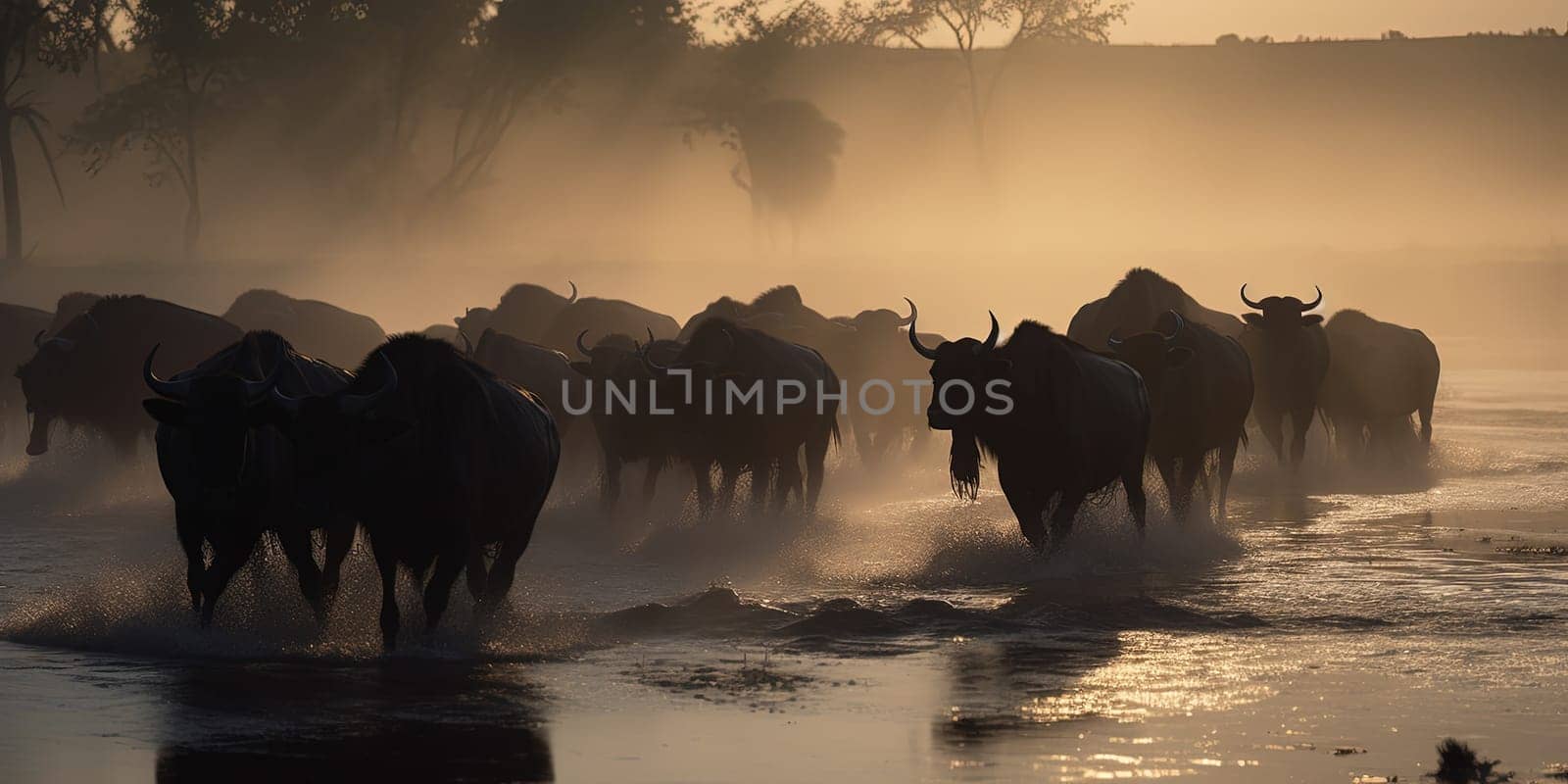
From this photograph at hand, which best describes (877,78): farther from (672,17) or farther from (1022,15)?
(672,17)

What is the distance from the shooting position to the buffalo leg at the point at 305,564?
1207cm

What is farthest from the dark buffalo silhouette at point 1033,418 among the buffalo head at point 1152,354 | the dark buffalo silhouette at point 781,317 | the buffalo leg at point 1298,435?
the dark buffalo silhouette at point 781,317

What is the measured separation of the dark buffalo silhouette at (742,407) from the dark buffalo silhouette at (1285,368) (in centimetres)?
560

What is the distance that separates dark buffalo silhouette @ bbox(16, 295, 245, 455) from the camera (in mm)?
21453

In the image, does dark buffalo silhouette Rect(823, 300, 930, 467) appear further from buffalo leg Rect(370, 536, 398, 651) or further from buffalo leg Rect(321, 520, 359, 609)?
buffalo leg Rect(370, 536, 398, 651)

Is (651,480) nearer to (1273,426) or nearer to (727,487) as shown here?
(727,487)

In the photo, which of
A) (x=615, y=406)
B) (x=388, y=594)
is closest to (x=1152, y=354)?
(x=615, y=406)

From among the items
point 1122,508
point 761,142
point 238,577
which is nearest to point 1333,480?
point 1122,508

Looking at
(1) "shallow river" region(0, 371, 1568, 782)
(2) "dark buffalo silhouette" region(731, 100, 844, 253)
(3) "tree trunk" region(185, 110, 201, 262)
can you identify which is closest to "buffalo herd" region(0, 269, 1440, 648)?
(1) "shallow river" region(0, 371, 1568, 782)

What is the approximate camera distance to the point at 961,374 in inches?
582

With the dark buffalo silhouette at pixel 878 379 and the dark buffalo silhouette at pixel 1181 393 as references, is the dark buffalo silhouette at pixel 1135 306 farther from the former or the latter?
the dark buffalo silhouette at pixel 878 379

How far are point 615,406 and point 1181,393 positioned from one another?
15.1ft

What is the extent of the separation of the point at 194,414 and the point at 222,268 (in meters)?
47.6

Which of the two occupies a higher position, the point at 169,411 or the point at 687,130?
the point at 687,130
